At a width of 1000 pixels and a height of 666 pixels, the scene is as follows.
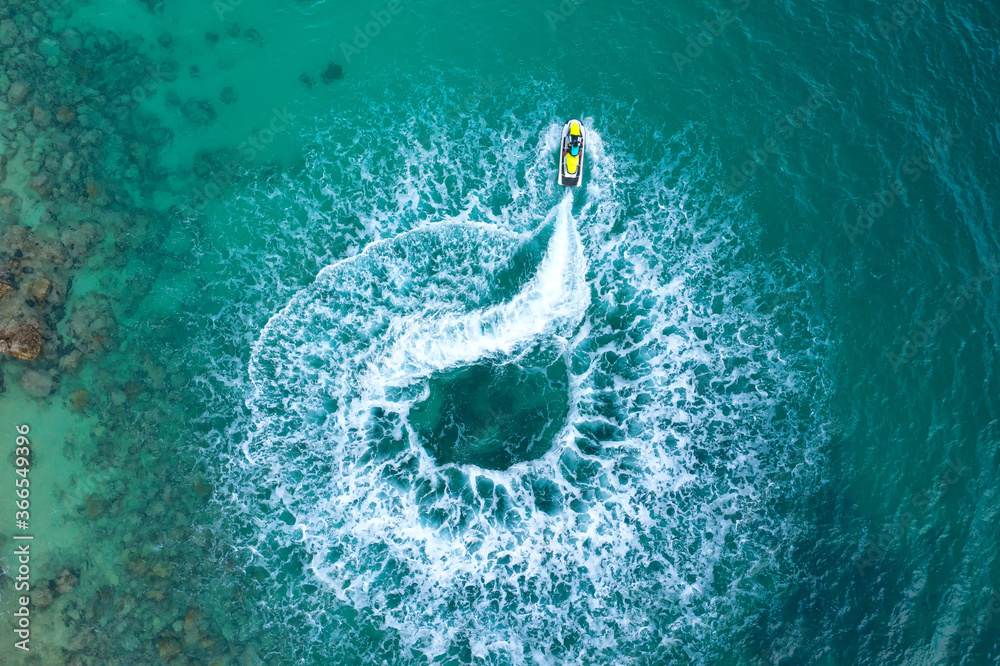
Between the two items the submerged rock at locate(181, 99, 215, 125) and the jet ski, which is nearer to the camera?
the jet ski

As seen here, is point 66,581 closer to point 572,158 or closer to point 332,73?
point 332,73

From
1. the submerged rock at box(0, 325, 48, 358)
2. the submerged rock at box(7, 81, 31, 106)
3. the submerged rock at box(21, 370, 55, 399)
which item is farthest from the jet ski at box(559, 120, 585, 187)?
the submerged rock at box(7, 81, 31, 106)

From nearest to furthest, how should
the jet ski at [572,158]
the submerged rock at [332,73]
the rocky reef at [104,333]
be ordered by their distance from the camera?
the rocky reef at [104,333] → the jet ski at [572,158] → the submerged rock at [332,73]

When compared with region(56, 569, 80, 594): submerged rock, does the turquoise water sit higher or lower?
higher

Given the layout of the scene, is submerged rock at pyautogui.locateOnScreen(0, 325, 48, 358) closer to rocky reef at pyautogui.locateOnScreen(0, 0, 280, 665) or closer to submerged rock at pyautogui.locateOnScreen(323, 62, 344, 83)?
rocky reef at pyautogui.locateOnScreen(0, 0, 280, 665)

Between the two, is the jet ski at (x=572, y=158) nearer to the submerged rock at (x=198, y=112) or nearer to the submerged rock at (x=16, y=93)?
the submerged rock at (x=198, y=112)

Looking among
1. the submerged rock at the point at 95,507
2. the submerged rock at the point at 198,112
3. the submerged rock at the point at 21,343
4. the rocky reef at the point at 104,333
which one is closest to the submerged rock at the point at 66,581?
the rocky reef at the point at 104,333
